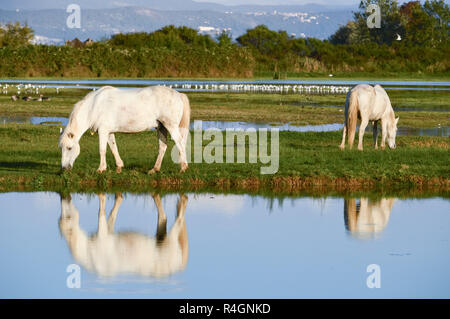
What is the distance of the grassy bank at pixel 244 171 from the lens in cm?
1791

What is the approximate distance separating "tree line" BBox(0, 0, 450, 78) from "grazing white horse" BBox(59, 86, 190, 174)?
177ft

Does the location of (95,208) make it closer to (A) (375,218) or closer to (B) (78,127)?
(B) (78,127)

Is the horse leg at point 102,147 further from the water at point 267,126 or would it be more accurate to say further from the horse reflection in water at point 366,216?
the water at point 267,126

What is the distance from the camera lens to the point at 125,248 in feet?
40.9

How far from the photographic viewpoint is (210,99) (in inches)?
1848

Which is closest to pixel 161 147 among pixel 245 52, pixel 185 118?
pixel 185 118

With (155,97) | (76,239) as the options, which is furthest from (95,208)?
(155,97)

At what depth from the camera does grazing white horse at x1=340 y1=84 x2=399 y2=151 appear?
22.3m

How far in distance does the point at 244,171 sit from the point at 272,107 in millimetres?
22793

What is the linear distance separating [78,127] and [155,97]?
5.76ft

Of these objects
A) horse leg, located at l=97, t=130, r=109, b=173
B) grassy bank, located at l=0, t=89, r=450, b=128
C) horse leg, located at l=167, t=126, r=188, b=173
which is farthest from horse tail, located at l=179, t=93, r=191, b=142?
grassy bank, located at l=0, t=89, r=450, b=128

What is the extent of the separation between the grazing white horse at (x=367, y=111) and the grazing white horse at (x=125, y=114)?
552 cm

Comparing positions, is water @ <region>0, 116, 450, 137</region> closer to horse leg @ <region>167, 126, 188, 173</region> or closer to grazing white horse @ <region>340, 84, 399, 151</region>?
grazing white horse @ <region>340, 84, 399, 151</region>

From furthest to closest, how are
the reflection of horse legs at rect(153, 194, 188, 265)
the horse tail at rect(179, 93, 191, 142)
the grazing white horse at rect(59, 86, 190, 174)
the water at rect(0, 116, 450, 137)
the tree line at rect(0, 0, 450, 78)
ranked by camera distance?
the tree line at rect(0, 0, 450, 78), the water at rect(0, 116, 450, 137), the horse tail at rect(179, 93, 191, 142), the grazing white horse at rect(59, 86, 190, 174), the reflection of horse legs at rect(153, 194, 188, 265)
